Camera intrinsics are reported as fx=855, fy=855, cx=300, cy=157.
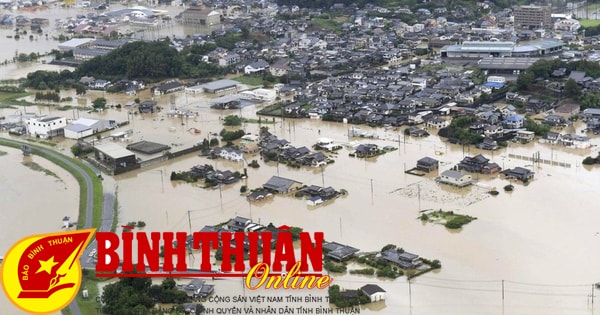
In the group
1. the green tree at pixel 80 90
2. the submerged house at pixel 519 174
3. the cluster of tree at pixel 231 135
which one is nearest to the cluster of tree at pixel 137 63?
the green tree at pixel 80 90

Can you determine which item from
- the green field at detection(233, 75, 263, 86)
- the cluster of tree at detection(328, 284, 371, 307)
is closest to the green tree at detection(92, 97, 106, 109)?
the green field at detection(233, 75, 263, 86)

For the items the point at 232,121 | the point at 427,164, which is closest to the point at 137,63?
the point at 232,121

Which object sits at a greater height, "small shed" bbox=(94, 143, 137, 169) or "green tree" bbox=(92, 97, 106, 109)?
"green tree" bbox=(92, 97, 106, 109)

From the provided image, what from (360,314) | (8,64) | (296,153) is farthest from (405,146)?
(8,64)

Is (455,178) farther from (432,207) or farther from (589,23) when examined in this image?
(589,23)

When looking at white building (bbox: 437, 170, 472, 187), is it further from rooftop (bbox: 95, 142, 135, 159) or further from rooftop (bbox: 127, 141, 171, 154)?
rooftop (bbox: 95, 142, 135, 159)

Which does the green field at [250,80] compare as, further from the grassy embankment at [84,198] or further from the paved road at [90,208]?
the paved road at [90,208]

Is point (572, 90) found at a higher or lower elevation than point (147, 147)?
higher
